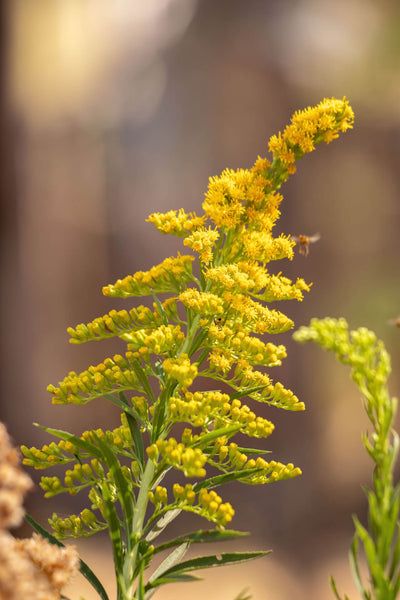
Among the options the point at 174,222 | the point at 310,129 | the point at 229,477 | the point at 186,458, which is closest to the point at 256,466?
the point at 229,477

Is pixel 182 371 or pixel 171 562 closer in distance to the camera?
pixel 182 371

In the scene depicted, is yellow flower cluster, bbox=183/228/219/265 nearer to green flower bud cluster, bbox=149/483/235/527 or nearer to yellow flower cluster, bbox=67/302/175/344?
yellow flower cluster, bbox=67/302/175/344

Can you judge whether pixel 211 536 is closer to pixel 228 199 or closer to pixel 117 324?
pixel 117 324

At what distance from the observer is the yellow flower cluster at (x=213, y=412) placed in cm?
65

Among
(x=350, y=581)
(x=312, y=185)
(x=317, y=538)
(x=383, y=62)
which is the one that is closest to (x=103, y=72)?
(x=312, y=185)

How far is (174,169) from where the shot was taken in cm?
238

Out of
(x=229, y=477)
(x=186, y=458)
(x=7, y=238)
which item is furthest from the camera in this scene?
(x=7, y=238)

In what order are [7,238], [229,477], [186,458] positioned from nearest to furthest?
[186,458]
[229,477]
[7,238]

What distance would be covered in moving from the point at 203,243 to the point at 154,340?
0.50 ft

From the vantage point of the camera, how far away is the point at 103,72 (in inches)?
91.8

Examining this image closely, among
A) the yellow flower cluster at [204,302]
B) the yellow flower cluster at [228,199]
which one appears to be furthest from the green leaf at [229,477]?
the yellow flower cluster at [228,199]

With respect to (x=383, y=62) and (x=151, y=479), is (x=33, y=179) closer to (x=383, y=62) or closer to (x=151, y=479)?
(x=383, y=62)

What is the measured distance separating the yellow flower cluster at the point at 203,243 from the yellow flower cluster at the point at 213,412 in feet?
0.62

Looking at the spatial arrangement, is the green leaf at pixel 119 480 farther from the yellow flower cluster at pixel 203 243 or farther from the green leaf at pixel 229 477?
the yellow flower cluster at pixel 203 243
